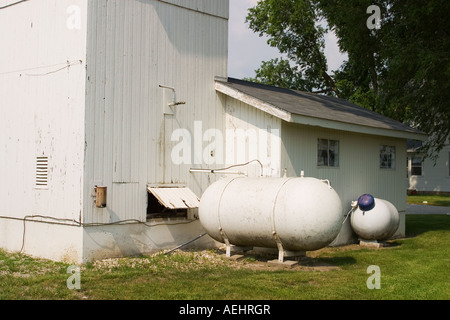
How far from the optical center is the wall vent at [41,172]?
43.1 feet

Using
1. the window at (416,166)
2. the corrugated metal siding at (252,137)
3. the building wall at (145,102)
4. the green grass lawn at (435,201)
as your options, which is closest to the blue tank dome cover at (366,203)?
the corrugated metal siding at (252,137)

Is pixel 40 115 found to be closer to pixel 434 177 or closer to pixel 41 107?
pixel 41 107

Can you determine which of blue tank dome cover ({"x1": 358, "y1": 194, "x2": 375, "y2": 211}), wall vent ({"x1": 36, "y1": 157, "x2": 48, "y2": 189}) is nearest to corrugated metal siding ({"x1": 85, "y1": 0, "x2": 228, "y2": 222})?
wall vent ({"x1": 36, "y1": 157, "x2": 48, "y2": 189})

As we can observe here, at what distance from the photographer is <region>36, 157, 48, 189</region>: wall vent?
13.1 metres

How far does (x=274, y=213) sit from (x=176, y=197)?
8.90ft

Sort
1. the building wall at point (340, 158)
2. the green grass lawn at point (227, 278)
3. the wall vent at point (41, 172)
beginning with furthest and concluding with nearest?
the building wall at point (340, 158) < the wall vent at point (41, 172) < the green grass lawn at point (227, 278)

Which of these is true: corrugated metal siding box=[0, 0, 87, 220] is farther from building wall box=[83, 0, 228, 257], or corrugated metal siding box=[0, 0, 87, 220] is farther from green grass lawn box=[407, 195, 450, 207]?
green grass lawn box=[407, 195, 450, 207]

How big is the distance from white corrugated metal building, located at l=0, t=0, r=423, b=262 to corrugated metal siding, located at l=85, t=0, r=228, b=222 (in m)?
0.03

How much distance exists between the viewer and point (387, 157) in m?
18.8

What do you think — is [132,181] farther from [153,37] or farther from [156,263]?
[153,37]

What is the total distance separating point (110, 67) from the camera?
12891 mm

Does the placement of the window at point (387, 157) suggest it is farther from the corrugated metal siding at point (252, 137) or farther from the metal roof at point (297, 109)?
the corrugated metal siding at point (252, 137)

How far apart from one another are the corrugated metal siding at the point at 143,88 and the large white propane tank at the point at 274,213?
1.71 m

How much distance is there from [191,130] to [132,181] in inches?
90.4
